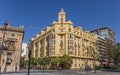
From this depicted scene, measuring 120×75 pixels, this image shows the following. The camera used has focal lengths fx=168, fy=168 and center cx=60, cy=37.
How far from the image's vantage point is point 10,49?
52.0 meters

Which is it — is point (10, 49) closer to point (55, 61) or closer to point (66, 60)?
point (55, 61)

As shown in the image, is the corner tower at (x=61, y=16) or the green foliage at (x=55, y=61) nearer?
the green foliage at (x=55, y=61)

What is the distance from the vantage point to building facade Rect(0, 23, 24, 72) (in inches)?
1999

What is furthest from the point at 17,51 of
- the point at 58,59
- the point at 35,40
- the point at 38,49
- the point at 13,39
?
the point at 35,40

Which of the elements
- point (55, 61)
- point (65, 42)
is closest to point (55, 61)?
point (55, 61)

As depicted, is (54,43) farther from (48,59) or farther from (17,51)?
(17,51)

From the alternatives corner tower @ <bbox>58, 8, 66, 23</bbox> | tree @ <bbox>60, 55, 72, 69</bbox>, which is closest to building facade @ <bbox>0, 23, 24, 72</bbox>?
tree @ <bbox>60, 55, 72, 69</bbox>

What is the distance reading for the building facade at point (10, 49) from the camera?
5078cm

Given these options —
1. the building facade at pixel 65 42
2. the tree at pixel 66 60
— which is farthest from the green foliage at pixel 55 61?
the building facade at pixel 65 42

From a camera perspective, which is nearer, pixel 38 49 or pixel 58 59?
pixel 58 59

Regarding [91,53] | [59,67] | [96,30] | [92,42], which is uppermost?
[96,30]

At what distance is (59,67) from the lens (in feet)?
266

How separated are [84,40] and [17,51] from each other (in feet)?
174

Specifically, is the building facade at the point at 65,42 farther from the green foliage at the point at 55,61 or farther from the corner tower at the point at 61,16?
the green foliage at the point at 55,61
